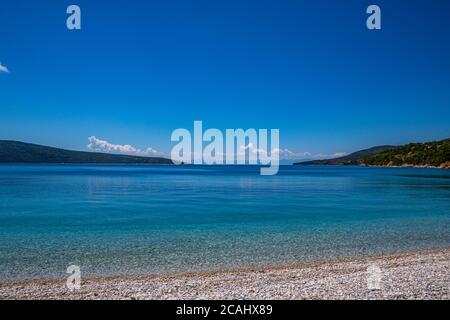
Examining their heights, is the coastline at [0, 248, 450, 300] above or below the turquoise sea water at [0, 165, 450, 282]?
above

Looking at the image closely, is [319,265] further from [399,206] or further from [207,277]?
[399,206]

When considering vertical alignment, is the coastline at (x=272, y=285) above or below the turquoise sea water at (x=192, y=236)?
above

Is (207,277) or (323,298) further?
(207,277)

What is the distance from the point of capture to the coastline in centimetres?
1106

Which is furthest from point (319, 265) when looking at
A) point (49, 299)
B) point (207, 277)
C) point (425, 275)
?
point (49, 299)

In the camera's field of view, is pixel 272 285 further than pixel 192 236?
No

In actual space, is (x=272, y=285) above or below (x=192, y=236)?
above

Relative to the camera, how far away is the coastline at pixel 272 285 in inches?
436

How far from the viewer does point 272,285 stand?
12.3 meters

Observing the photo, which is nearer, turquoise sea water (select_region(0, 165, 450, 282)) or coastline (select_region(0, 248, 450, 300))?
coastline (select_region(0, 248, 450, 300))

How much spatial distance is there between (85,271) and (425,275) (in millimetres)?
13343
